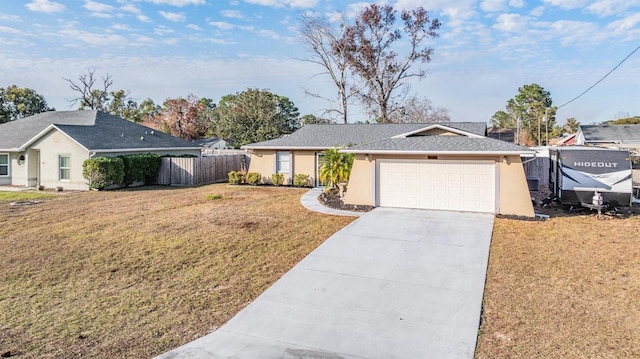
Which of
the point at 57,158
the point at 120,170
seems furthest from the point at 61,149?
the point at 120,170

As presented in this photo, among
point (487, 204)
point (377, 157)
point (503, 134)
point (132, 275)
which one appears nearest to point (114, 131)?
point (377, 157)

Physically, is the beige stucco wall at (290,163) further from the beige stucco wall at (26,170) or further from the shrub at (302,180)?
the beige stucco wall at (26,170)

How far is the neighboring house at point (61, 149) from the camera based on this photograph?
20344 millimetres

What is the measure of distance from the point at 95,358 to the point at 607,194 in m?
14.8

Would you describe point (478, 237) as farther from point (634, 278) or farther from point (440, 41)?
point (440, 41)

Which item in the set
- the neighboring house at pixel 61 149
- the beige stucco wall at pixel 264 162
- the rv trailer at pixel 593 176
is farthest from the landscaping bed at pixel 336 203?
the neighboring house at pixel 61 149

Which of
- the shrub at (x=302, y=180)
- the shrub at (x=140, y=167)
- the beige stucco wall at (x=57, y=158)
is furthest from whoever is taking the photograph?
the shrub at (x=140, y=167)

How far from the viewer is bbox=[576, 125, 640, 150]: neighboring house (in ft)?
91.1

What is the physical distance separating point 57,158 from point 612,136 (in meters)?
37.7

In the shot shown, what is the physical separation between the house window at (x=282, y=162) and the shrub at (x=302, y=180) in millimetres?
972

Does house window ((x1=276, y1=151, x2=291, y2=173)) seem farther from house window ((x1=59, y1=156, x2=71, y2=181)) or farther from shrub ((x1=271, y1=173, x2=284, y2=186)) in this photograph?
house window ((x1=59, y1=156, x2=71, y2=181))

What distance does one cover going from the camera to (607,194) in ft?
41.8

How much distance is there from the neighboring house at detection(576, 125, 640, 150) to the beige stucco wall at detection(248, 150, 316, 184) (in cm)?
2088

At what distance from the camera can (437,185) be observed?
13.2 m
